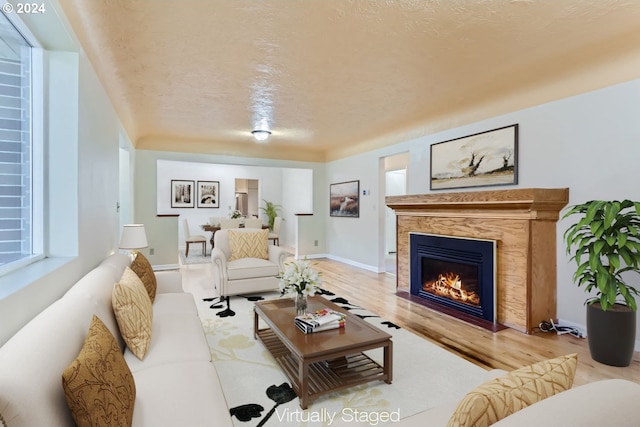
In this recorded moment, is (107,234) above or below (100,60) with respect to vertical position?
below

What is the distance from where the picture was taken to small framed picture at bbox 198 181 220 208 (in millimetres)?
9383

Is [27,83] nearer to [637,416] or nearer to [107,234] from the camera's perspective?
[107,234]

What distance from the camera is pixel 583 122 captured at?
120 inches

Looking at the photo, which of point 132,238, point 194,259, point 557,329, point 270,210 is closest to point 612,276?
point 557,329

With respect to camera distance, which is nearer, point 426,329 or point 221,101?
point 426,329

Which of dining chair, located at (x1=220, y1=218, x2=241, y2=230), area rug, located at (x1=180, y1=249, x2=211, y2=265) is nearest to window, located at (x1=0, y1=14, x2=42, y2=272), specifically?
area rug, located at (x1=180, y1=249, x2=211, y2=265)

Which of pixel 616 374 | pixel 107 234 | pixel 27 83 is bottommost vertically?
pixel 616 374

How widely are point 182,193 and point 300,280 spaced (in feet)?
25.2

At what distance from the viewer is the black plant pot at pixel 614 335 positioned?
97.9 inches

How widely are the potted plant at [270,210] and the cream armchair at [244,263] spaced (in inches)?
189

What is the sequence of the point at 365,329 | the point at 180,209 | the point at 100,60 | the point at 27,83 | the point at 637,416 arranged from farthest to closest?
the point at 180,209, the point at 100,60, the point at 365,329, the point at 27,83, the point at 637,416

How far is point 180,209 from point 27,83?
7.69 metres

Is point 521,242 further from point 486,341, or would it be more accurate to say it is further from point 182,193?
point 182,193

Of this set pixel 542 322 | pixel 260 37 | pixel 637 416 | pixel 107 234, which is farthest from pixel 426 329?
pixel 107 234
